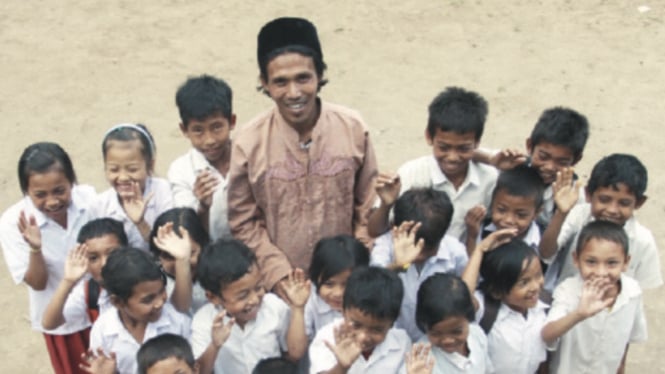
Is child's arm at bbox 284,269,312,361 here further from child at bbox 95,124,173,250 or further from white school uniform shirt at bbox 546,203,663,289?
white school uniform shirt at bbox 546,203,663,289

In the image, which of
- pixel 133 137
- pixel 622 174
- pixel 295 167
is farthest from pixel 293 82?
pixel 622 174

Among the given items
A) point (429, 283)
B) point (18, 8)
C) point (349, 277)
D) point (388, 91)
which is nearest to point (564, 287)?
point (429, 283)

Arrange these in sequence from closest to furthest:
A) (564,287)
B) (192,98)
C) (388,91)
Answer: (564,287), (192,98), (388,91)

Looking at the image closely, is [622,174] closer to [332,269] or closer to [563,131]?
[563,131]

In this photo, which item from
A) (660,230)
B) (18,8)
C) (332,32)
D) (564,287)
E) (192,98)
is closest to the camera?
(564,287)

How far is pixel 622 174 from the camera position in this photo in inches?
133

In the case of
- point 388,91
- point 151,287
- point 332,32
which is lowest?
point 151,287

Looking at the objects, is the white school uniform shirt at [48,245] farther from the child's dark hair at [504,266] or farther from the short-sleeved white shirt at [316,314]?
the child's dark hair at [504,266]

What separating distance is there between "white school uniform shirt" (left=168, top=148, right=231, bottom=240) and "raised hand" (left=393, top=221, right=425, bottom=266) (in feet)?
2.61

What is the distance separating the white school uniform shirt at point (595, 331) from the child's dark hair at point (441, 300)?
1.47 feet

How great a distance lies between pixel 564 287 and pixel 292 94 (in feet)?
4.26

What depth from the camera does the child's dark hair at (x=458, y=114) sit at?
3.42 m

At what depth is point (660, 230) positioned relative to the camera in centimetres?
512

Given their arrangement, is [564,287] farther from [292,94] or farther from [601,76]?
[601,76]
